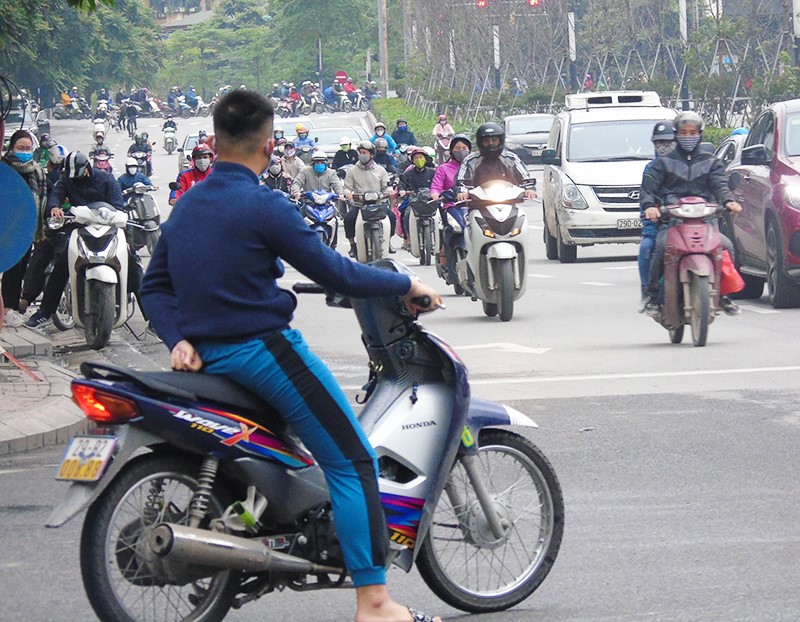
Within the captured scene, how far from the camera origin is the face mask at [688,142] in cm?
1366

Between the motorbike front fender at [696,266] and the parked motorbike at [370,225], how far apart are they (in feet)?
38.5

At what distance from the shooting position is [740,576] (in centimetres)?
628

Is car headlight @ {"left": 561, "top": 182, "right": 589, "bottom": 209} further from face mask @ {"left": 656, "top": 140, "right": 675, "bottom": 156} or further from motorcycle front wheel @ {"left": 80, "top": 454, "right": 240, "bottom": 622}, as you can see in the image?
motorcycle front wheel @ {"left": 80, "top": 454, "right": 240, "bottom": 622}

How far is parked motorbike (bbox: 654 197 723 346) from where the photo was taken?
13445 millimetres

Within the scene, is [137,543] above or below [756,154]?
above

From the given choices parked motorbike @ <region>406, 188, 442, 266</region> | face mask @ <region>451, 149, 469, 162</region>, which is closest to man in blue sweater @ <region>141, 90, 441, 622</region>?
face mask @ <region>451, 149, 469, 162</region>

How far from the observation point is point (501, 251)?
16.6 metres

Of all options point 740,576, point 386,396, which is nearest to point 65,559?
point 386,396

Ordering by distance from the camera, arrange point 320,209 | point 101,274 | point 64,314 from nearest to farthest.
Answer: point 101,274, point 64,314, point 320,209

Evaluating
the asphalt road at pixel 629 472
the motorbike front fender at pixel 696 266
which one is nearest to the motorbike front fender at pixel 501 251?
the asphalt road at pixel 629 472

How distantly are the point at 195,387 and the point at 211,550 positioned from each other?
0.46m

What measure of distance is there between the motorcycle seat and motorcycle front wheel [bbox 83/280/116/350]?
9.71 m

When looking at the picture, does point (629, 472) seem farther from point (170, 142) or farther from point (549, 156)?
point (170, 142)

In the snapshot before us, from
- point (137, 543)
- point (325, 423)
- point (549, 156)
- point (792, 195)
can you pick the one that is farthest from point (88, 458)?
point (549, 156)
